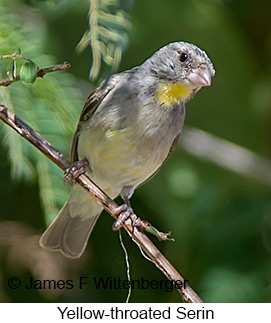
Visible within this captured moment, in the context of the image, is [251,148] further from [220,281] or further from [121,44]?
[121,44]

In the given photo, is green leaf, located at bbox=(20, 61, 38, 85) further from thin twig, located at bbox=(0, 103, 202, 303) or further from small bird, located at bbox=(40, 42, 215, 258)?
small bird, located at bbox=(40, 42, 215, 258)

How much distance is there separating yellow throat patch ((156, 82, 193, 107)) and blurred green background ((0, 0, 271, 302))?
0.16 m

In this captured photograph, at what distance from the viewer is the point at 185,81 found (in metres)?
1.47

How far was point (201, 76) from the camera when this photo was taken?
4.57 feet

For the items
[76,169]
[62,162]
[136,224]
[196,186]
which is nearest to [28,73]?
[62,162]

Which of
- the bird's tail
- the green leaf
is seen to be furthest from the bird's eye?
the green leaf

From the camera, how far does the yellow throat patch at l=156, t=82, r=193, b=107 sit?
4.95ft

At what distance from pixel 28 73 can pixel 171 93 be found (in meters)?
0.58

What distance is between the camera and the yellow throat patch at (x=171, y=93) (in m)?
1.51

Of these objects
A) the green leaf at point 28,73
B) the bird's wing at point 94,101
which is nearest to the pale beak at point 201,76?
the bird's wing at point 94,101

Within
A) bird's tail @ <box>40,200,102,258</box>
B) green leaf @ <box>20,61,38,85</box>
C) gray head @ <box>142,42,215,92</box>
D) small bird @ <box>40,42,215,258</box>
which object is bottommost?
bird's tail @ <box>40,200,102,258</box>

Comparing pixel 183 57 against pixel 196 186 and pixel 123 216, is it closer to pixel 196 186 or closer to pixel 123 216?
pixel 123 216

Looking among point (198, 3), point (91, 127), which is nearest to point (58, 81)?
point (91, 127)
